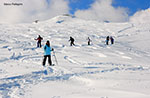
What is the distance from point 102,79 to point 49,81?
6.76 feet

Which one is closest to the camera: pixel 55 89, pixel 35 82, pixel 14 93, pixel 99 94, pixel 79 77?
pixel 99 94

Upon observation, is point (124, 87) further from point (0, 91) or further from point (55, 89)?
point (0, 91)

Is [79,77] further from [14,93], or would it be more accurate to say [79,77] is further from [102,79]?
[14,93]

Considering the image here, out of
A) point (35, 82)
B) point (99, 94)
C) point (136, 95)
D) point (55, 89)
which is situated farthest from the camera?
point (35, 82)

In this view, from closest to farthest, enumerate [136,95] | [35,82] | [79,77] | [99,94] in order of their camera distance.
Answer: [136,95], [99,94], [35,82], [79,77]

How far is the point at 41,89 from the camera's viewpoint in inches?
209

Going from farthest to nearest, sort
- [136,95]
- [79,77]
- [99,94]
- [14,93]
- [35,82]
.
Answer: [79,77], [35,82], [14,93], [99,94], [136,95]

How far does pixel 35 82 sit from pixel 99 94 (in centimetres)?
268

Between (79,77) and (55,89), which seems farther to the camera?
(79,77)

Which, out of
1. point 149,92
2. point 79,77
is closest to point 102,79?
point 79,77

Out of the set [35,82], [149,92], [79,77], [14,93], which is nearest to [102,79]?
[79,77]

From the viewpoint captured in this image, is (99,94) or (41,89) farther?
(41,89)

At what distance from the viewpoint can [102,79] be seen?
612 centimetres

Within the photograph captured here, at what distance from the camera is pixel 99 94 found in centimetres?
454
